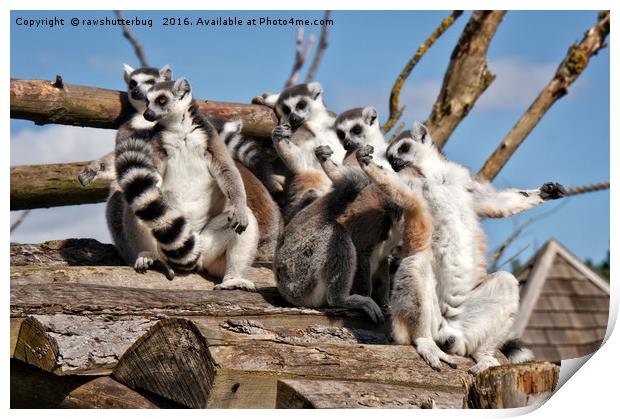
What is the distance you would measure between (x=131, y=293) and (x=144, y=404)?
792 millimetres

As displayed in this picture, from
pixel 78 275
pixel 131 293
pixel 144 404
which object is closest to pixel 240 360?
pixel 144 404

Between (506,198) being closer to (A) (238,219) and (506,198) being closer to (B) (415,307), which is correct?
(B) (415,307)

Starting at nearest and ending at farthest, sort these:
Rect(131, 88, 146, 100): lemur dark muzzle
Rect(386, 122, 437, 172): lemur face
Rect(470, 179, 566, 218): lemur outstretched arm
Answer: Rect(470, 179, 566, 218): lemur outstretched arm
Rect(386, 122, 437, 172): lemur face
Rect(131, 88, 146, 100): lemur dark muzzle

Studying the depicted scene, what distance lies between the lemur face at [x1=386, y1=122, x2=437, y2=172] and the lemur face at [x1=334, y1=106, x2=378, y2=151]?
1375 mm

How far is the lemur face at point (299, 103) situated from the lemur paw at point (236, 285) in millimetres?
1842

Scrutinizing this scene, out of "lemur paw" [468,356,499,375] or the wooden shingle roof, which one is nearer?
"lemur paw" [468,356,499,375]

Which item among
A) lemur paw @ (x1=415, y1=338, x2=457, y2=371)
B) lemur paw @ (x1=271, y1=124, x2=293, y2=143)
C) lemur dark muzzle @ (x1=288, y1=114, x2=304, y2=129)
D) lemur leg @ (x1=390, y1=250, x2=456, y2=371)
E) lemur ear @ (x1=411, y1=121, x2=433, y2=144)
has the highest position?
lemur dark muzzle @ (x1=288, y1=114, x2=304, y2=129)

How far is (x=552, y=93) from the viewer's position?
764 cm

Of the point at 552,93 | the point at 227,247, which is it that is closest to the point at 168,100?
the point at 227,247

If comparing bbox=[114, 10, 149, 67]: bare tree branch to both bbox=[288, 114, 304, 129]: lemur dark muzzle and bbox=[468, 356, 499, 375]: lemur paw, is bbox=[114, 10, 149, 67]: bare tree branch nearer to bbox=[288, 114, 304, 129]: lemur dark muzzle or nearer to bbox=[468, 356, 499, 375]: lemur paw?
bbox=[288, 114, 304, 129]: lemur dark muzzle

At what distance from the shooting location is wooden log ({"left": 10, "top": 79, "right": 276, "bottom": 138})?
5547mm

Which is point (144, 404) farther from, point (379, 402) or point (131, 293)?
point (379, 402)

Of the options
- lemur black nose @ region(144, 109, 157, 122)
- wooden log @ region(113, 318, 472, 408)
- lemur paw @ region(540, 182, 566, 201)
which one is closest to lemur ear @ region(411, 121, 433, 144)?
lemur paw @ region(540, 182, 566, 201)
